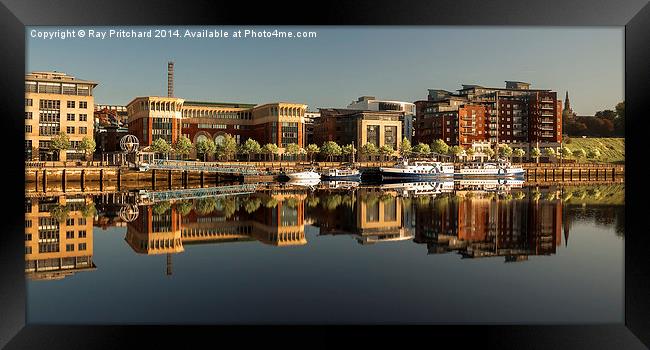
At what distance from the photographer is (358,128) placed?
27422 millimetres

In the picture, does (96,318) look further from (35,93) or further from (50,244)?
(35,93)

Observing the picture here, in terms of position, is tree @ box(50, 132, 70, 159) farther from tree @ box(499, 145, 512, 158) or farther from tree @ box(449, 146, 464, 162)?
tree @ box(449, 146, 464, 162)

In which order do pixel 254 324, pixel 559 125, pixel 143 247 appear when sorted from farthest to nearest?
pixel 559 125 < pixel 143 247 < pixel 254 324

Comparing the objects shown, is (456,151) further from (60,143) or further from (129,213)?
(129,213)

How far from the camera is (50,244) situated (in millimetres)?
8234

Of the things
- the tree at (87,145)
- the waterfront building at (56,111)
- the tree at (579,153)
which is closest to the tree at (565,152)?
the tree at (579,153)

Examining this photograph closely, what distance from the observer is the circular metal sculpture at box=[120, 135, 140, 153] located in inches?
778

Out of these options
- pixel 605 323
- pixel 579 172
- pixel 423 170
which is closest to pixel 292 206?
pixel 605 323

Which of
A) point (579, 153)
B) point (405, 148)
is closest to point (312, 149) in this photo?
point (405, 148)

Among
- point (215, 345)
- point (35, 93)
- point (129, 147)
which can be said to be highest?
point (35, 93)

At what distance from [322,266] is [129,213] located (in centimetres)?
680

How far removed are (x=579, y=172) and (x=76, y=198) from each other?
2167 centimetres

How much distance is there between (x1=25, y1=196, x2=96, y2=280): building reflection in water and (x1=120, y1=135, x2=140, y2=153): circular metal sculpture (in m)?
5.74

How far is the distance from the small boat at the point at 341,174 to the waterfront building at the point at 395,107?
10.7 ft
